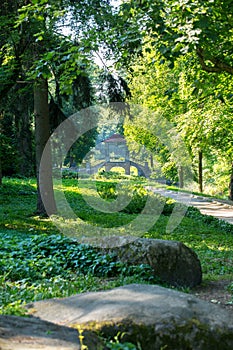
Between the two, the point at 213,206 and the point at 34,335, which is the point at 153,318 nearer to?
the point at 34,335

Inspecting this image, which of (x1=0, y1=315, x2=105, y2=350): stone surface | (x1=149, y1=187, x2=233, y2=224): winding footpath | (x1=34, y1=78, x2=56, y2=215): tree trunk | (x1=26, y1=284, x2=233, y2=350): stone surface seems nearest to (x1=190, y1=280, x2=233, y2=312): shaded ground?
(x1=26, y1=284, x2=233, y2=350): stone surface

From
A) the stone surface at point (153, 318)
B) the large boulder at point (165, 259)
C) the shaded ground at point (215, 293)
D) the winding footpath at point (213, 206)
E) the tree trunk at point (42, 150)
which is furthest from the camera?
the winding footpath at point (213, 206)

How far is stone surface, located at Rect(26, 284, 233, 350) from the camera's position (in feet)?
11.0

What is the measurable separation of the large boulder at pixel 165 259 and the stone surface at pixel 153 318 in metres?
3.05

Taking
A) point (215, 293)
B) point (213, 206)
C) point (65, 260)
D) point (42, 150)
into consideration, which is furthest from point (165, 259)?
point (213, 206)

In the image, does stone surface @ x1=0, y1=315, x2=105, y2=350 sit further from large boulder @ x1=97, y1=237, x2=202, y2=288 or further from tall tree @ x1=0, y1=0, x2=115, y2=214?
tall tree @ x1=0, y1=0, x2=115, y2=214

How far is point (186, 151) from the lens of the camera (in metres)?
29.5

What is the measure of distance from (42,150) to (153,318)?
36.8 feet

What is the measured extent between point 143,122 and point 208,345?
33.4 meters

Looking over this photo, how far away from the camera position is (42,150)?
46.4ft

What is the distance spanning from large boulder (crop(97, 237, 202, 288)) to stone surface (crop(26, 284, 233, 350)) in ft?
10.0

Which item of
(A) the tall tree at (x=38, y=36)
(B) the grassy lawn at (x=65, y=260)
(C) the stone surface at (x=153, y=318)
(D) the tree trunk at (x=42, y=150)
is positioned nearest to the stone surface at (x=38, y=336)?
(C) the stone surface at (x=153, y=318)

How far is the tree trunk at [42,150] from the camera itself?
1416 centimetres

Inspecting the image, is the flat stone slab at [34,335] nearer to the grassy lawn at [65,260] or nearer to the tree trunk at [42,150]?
the grassy lawn at [65,260]
